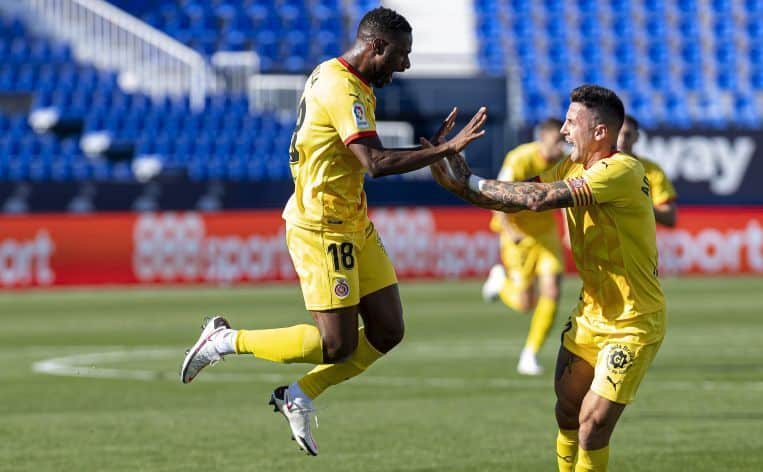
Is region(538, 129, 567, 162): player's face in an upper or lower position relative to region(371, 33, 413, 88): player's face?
lower

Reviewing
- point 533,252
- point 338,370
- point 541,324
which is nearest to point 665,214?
point 541,324

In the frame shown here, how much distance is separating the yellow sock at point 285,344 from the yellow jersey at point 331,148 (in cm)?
68

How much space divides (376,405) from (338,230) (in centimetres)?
384

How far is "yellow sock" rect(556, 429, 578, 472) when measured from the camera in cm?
706

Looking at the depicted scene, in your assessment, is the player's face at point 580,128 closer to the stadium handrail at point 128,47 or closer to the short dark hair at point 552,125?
the short dark hair at point 552,125

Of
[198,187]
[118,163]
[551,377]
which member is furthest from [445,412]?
[118,163]

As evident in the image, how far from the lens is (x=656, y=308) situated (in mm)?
6848

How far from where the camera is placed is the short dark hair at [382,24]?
7.61 meters

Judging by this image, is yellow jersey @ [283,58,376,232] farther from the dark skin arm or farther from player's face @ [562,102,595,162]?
the dark skin arm

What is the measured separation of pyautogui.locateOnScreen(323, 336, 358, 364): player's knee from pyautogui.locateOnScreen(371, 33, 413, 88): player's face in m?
1.53

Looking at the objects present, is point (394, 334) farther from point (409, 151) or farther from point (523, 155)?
point (523, 155)

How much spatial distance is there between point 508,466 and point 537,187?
238cm

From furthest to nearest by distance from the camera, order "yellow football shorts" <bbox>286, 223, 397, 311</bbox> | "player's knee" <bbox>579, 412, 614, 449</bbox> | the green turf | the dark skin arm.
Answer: the dark skin arm
the green turf
"yellow football shorts" <bbox>286, 223, 397, 311</bbox>
"player's knee" <bbox>579, 412, 614, 449</bbox>

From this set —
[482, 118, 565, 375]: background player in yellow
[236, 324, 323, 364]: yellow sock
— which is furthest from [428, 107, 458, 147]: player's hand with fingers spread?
[482, 118, 565, 375]: background player in yellow
